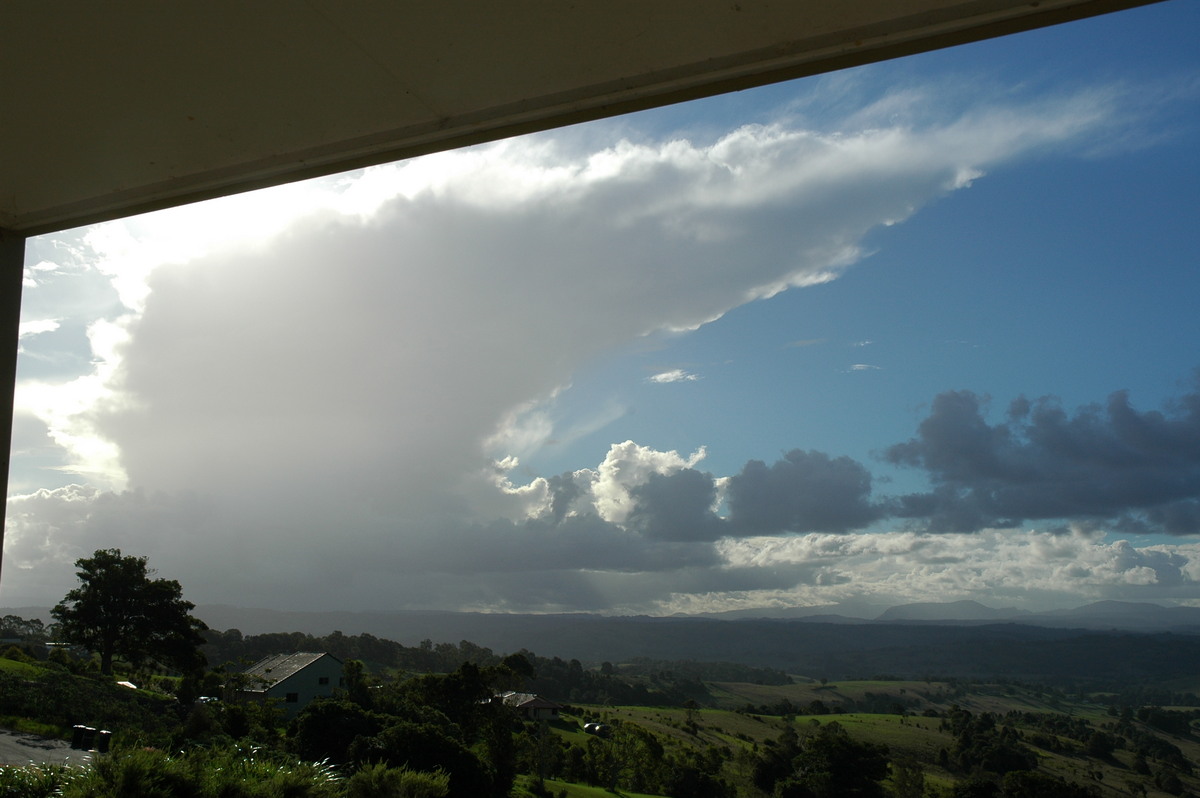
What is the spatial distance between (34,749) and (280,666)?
15.7 m

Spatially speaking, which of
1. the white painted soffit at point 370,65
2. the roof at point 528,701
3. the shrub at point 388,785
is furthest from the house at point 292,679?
the white painted soffit at point 370,65

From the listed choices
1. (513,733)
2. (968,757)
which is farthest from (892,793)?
(513,733)

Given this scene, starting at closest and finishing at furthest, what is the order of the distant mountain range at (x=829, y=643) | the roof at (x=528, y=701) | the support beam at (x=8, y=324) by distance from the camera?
the support beam at (x=8, y=324) < the roof at (x=528, y=701) < the distant mountain range at (x=829, y=643)

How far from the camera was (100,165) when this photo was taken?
1577 mm

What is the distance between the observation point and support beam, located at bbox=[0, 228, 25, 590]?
161 cm

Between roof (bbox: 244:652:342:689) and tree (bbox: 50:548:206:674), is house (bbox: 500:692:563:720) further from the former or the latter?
tree (bbox: 50:548:206:674)

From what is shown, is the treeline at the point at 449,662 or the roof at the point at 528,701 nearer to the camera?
the roof at the point at 528,701

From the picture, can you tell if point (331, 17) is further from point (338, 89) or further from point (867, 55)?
point (867, 55)

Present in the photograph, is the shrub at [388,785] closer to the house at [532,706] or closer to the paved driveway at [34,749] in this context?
the paved driveway at [34,749]

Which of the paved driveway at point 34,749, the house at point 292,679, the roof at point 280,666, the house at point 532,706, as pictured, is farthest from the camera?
the house at point 532,706

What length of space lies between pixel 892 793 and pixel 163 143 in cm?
5235

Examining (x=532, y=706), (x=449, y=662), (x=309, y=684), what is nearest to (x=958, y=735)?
(x=532, y=706)

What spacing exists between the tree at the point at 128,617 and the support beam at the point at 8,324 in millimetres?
30468

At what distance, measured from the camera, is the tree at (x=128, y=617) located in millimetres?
27406
